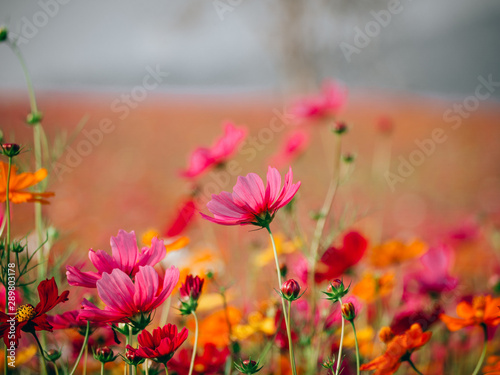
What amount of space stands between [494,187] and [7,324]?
11.0 feet

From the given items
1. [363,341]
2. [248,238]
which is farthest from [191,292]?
[248,238]

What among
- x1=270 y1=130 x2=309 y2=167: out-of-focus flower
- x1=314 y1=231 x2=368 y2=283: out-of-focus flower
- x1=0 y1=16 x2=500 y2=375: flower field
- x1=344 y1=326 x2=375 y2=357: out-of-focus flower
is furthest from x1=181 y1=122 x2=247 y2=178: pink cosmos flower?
x1=344 y1=326 x2=375 y2=357: out-of-focus flower

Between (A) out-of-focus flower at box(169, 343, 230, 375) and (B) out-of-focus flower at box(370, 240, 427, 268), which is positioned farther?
(B) out-of-focus flower at box(370, 240, 427, 268)

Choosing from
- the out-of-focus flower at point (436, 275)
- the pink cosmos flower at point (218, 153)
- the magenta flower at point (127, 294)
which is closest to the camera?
the magenta flower at point (127, 294)

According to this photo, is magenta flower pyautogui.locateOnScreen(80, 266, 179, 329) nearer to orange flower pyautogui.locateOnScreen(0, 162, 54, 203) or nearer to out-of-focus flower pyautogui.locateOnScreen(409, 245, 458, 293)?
orange flower pyautogui.locateOnScreen(0, 162, 54, 203)

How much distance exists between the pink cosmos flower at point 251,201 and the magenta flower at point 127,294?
0.07 m

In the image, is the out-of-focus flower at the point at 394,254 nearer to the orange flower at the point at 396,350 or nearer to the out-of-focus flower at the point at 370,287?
the out-of-focus flower at the point at 370,287

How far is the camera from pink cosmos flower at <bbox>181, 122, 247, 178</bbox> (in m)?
0.81

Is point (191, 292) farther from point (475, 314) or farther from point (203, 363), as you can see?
point (475, 314)

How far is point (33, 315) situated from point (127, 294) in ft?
0.31

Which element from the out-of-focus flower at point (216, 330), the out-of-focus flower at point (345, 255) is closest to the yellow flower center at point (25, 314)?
the out-of-focus flower at point (216, 330)

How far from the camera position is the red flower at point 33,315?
0.39 meters

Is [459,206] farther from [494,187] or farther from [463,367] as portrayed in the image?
[463,367]

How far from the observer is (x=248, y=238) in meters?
2.60
